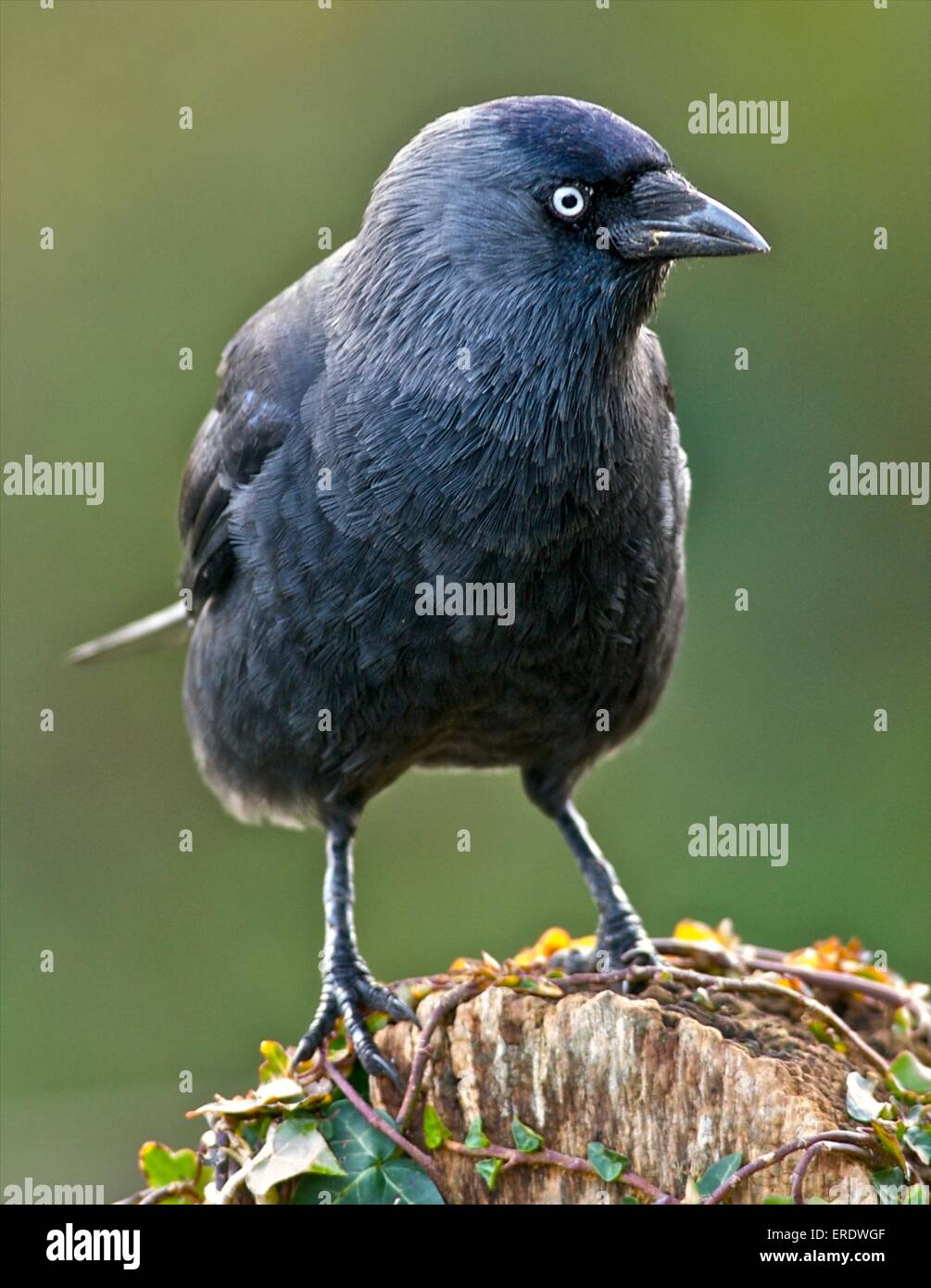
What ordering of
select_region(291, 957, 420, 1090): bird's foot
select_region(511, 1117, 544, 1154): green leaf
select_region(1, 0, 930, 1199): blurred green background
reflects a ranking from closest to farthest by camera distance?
1. select_region(511, 1117, 544, 1154): green leaf
2. select_region(291, 957, 420, 1090): bird's foot
3. select_region(1, 0, 930, 1199): blurred green background

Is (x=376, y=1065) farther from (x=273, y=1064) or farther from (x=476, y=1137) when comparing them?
(x=476, y=1137)

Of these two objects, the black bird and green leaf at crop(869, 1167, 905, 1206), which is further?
the black bird

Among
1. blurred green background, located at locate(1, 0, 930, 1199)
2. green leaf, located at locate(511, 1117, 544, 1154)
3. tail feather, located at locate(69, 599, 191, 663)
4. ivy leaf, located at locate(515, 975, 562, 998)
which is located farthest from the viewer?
blurred green background, located at locate(1, 0, 930, 1199)

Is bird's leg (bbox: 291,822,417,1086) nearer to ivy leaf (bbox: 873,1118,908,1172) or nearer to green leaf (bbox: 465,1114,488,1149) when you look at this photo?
green leaf (bbox: 465,1114,488,1149)

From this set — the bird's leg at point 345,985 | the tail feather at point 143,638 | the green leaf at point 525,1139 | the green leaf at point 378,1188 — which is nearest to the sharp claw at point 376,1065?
the bird's leg at point 345,985

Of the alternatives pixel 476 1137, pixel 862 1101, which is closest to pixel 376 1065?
pixel 476 1137

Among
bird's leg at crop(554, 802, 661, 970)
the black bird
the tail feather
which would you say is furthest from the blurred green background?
the black bird
